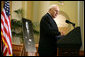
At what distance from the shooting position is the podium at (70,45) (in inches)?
102

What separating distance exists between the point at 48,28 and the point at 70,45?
1014mm

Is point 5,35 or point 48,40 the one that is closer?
point 48,40

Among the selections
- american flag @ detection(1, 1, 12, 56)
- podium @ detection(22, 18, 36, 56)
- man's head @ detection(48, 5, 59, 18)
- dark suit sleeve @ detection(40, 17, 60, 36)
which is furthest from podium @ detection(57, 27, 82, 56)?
podium @ detection(22, 18, 36, 56)

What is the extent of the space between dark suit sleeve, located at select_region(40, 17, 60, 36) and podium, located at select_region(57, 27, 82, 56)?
743 mm

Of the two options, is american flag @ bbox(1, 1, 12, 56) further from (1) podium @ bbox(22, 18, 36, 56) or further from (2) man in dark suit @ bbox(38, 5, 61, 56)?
(1) podium @ bbox(22, 18, 36, 56)

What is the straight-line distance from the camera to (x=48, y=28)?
11.7 feet

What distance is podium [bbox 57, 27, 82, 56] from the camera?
8.53 feet

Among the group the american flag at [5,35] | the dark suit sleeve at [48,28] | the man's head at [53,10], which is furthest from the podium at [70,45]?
the american flag at [5,35]

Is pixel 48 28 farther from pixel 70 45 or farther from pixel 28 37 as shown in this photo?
pixel 28 37

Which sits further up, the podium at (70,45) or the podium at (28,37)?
the podium at (70,45)

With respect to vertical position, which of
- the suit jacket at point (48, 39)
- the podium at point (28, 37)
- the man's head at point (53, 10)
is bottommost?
the podium at point (28, 37)

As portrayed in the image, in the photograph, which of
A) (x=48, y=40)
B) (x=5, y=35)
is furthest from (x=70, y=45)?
(x=5, y=35)

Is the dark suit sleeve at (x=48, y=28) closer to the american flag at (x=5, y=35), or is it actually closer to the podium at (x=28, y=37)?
the american flag at (x=5, y=35)

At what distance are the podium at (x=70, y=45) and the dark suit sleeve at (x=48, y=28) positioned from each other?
2.44ft
